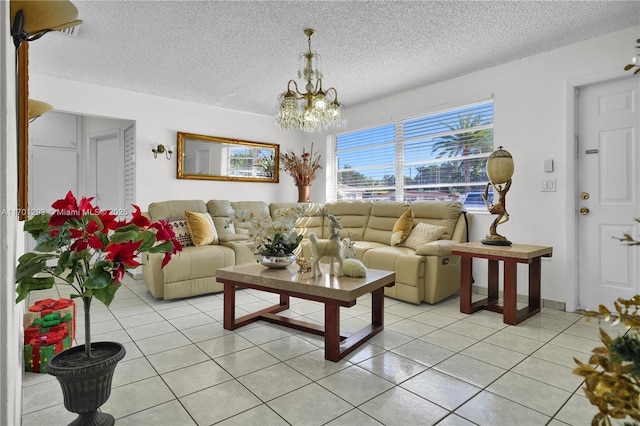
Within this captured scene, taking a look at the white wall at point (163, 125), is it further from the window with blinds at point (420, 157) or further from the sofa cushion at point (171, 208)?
the window with blinds at point (420, 157)

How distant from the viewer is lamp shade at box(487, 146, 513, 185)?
10.4ft

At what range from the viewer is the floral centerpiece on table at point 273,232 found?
8.76 ft

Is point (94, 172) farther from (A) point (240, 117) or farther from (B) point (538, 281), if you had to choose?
(B) point (538, 281)

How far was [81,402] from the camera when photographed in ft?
4.68

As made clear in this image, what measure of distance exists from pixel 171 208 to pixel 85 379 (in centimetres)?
298

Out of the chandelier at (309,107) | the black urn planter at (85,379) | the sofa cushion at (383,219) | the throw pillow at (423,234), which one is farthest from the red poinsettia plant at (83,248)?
the sofa cushion at (383,219)

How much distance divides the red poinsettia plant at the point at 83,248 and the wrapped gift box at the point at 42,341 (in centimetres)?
93

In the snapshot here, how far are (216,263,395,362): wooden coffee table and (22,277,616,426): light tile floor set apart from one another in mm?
78

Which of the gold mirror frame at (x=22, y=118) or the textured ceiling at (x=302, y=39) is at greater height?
the textured ceiling at (x=302, y=39)

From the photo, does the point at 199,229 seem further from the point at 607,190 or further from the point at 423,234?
the point at 607,190

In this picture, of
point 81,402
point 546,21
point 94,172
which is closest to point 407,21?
point 546,21

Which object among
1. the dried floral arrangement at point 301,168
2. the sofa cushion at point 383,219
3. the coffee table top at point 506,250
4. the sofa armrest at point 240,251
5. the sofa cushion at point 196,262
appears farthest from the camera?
the dried floral arrangement at point 301,168

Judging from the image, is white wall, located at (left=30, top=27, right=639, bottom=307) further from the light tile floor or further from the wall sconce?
the light tile floor

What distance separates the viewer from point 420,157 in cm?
459
